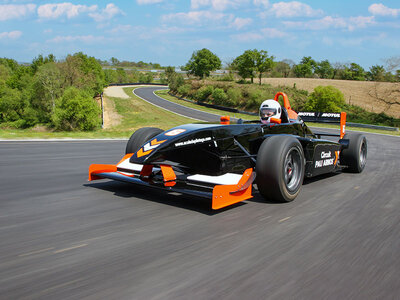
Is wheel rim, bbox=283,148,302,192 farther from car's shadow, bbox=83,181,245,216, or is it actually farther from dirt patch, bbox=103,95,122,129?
dirt patch, bbox=103,95,122,129

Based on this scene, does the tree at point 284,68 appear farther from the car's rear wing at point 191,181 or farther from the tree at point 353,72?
the car's rear wing at point 191,181

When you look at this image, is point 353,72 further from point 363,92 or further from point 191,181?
point 191,181

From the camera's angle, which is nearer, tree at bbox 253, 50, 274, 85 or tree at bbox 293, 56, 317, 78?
tree at bbox 253, 50, 274, 85

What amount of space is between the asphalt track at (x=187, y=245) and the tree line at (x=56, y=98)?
41044 millimetres

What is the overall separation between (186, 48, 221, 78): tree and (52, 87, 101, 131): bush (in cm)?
4933

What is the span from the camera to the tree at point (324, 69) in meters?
103

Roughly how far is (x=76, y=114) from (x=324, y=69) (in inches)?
3355

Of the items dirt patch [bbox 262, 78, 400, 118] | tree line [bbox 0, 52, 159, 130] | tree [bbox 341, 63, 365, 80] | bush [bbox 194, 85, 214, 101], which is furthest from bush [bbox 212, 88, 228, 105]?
tree [bbox 341, 63, 365, 80]

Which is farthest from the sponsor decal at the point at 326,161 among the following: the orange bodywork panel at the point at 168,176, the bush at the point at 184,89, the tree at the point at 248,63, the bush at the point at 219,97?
the tree at the point at 248,63

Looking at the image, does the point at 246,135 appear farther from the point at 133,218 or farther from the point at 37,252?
the point at 37,252

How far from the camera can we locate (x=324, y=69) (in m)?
107

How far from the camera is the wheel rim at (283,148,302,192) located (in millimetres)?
4902

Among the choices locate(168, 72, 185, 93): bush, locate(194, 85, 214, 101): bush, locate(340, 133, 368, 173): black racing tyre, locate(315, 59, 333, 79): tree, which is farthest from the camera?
locate(315, 59, 333, 79): tree

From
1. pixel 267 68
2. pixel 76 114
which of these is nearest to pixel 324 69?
pixel 267 68
